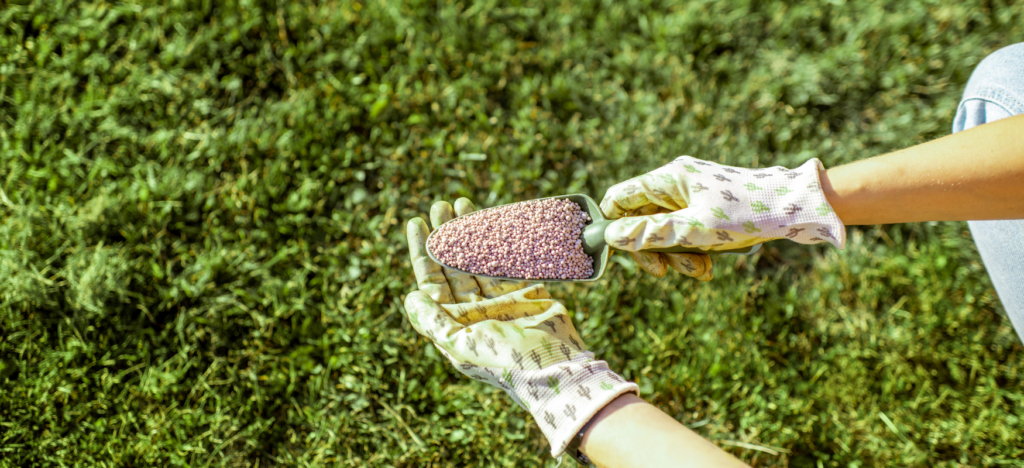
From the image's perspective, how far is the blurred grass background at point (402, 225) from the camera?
6.63ft

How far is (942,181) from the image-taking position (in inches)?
56.8

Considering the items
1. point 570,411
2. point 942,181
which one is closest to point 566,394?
point 570,411

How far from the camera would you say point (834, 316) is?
2.34 meters

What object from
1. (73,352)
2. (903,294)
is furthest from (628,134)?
(73,352)

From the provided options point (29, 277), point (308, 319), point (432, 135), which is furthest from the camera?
point (432, 135)

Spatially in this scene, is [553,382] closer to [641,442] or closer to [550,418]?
[550,418]

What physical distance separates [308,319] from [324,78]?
1.15 m

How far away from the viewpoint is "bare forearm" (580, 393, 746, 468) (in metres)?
1.33

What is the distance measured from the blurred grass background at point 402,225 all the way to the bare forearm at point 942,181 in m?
0.85

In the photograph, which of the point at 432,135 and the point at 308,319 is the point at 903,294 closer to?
the point at 432,135

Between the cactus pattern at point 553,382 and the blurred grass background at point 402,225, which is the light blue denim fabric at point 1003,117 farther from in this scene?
the cactus pattern at point 553,382

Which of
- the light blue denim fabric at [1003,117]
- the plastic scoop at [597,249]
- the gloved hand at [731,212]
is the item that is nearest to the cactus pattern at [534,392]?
the plastic scoop at [597,249]

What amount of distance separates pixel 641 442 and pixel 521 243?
70cm

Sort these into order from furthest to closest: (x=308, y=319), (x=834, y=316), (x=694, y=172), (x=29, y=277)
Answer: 1. (x=834, y=316)
2. (x=308, y=319)
3. (x=29, y=277)
4. (x=694, y=172)
